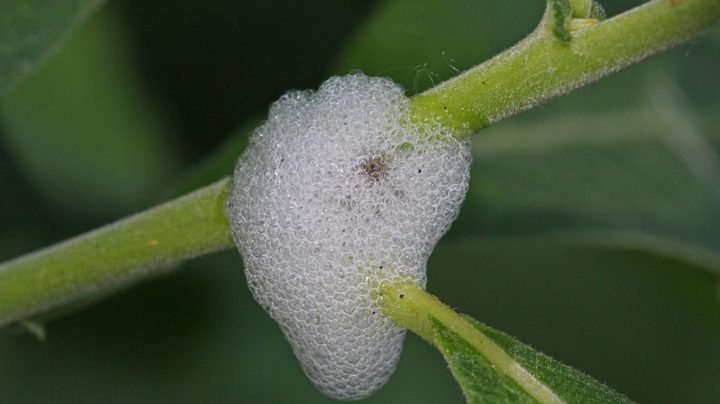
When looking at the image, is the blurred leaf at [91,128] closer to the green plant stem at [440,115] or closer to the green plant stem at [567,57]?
the green plant stem at [440,115]

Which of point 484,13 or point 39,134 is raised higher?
point 484,13

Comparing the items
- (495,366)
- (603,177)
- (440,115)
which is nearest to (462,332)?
(495,366)

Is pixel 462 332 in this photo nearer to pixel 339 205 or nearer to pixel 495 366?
pixel 495 366

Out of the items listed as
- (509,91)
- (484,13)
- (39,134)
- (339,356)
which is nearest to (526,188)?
(484,13)

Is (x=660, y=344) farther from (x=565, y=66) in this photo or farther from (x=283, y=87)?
(x=565, y=66)

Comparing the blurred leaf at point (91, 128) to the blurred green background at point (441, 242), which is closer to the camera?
the blurred green background at point (441, 242)

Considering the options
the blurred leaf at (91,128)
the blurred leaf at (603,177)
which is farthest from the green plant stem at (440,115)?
the blurred leaf at (91,128)

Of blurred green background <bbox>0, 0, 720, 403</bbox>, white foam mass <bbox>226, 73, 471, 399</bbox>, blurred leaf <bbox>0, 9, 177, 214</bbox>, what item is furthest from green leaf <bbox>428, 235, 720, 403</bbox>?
white foam mass <bbox>226, 73, 471, 399</bbox>

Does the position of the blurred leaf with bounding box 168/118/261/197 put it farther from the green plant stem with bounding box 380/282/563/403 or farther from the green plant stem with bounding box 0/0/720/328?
the green plant stem with bounding box 380/282/563/403
